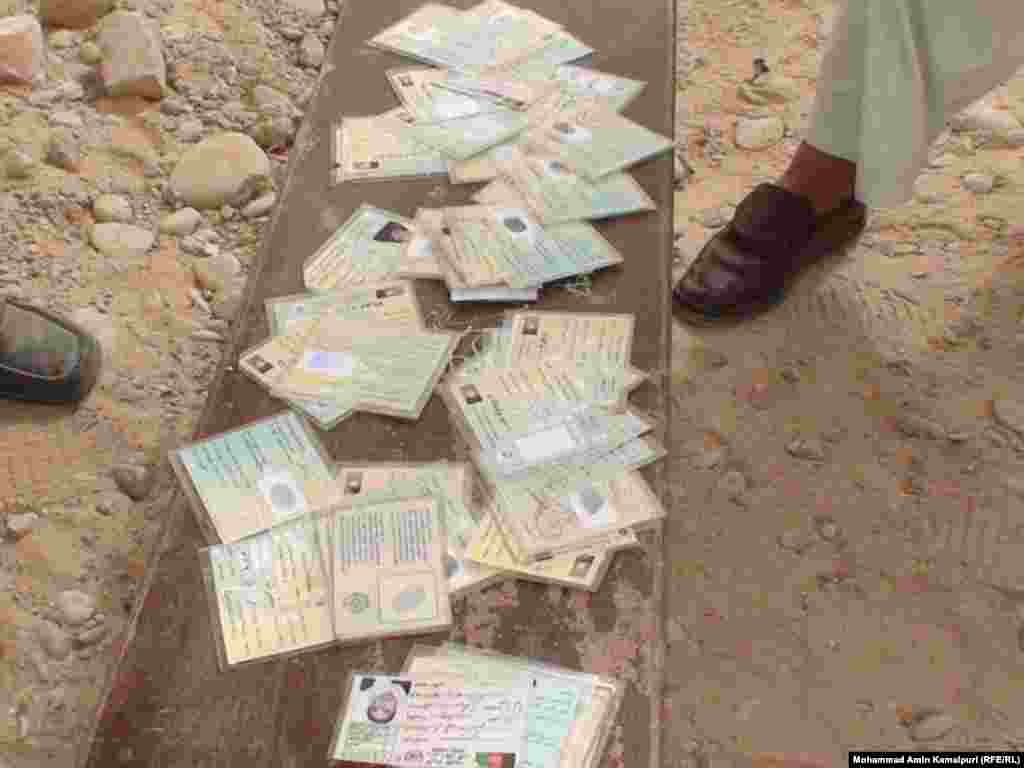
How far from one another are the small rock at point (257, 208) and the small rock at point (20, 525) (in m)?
0.73

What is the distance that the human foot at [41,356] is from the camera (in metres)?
1.52

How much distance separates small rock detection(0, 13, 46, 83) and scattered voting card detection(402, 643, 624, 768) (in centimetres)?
164

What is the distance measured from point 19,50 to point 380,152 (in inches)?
37.6

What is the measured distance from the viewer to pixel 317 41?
2334 millimetres

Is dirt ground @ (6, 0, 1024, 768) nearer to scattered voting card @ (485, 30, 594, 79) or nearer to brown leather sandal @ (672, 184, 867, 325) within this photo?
brown leather sandal @ (672, 184, 867, 325)

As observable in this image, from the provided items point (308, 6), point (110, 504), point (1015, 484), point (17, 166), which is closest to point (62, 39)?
point (17, 166)

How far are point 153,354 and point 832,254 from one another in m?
1.29

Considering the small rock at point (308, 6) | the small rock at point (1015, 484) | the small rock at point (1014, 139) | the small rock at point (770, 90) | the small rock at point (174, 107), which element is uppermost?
the small rock at point (308, 6)

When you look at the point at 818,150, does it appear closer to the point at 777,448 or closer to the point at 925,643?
the point at 777,448

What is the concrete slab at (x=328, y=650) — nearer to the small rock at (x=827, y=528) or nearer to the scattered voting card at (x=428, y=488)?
the scattered voting card at (x=428, y=488)

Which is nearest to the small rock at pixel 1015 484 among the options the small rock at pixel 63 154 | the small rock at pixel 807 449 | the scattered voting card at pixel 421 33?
the small rock at pixel 807 449

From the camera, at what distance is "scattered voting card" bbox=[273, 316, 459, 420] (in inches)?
50.0

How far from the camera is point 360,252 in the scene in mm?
1470

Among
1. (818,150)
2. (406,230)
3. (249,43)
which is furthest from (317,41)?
(818,150)
